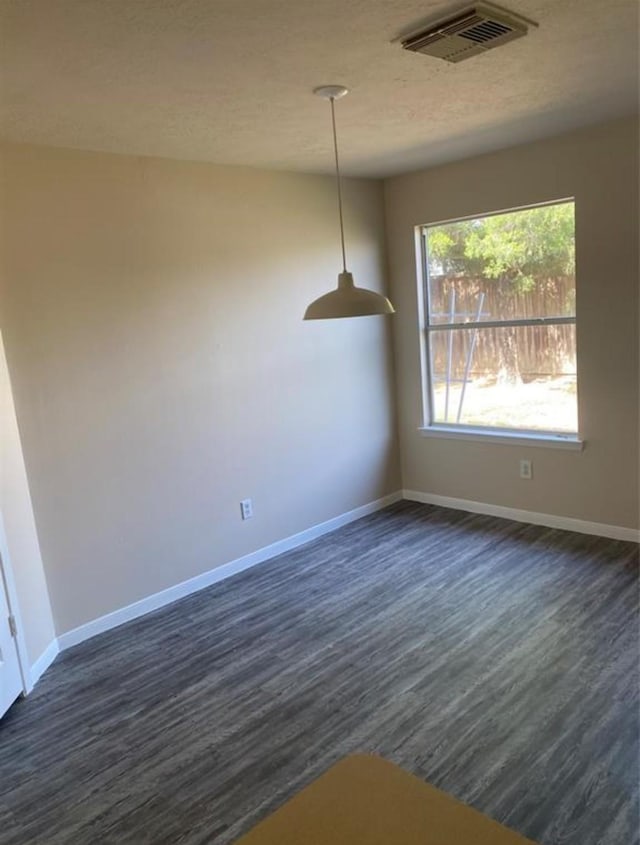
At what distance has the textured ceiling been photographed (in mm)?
1941

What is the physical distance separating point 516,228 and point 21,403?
3333mm

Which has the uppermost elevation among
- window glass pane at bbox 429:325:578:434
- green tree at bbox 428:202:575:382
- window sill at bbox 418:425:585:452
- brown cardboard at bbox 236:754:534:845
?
green tree at bbox 428:202:575:382

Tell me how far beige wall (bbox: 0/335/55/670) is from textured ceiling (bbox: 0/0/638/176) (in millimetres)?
1266

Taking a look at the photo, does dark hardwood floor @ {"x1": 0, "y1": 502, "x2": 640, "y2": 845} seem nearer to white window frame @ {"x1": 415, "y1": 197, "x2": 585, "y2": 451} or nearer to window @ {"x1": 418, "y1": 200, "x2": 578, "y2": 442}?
white window frame @ {"x1": 415, "y1": 197, "x2": 585, "y2": 451}

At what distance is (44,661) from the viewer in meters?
3.15

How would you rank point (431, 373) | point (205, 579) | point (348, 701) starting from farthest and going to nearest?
point (431, 373)
point (205, 579)
point (348, 701)

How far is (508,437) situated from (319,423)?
4.54 feet

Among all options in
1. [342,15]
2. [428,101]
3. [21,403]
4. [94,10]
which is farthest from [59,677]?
[428,101]

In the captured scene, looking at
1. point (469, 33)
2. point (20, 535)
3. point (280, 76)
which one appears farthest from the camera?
point (20, 535)

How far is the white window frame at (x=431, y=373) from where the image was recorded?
169 inches

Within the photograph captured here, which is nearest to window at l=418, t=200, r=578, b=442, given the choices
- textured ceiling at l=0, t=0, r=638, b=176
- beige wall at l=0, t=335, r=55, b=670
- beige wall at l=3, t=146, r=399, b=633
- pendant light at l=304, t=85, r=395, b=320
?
beige wall at l=3, t=146, r=399, b=633

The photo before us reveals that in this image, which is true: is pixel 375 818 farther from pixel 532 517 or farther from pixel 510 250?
pixel 510 250

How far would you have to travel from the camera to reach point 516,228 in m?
4.35

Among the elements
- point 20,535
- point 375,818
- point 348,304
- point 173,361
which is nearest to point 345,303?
point 348,304
